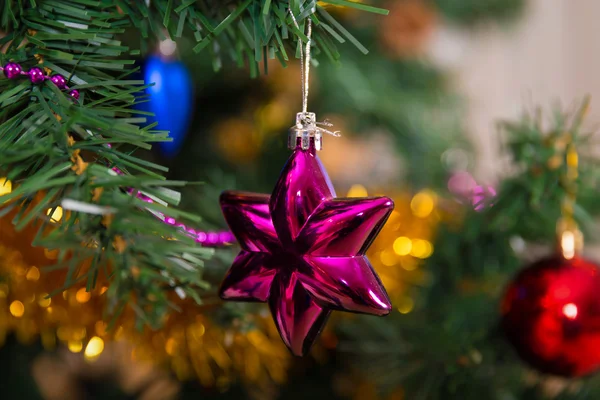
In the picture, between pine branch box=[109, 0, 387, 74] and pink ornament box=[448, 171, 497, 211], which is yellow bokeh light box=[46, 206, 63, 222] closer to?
pine branch box=[109, 0, 387, 74]

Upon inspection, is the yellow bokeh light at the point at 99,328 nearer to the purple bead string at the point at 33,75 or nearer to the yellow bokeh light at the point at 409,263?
the purple bead string at the point at 33,75

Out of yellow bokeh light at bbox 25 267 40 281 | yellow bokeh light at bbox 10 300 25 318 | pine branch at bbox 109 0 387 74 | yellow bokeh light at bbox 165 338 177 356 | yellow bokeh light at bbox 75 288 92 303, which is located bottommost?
yellow bokeh light at bbox 165 338 177 356

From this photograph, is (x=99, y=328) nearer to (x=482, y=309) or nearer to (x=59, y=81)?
(x=59, y=81)

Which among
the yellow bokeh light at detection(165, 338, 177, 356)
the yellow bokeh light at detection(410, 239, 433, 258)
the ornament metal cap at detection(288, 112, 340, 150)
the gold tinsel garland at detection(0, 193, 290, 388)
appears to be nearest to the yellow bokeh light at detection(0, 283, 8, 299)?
the gold tinsel garland at detection(0, 193, 290, 388)

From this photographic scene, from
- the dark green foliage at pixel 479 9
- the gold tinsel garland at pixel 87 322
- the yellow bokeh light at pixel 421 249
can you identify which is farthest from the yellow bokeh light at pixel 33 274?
the dark green foliage at pixel 479 9

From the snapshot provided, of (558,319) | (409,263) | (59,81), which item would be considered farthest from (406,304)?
(59,81)

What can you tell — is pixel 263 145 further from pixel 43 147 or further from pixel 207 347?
pixel 43 147

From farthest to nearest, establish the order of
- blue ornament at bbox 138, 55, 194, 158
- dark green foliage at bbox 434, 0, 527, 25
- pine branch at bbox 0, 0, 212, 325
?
dark green foliage at bbox 434, 0, 527, 25, blue ornament at bbox 138, 55, 194, 158, pine branch at bbox 0, 0, 212, 325
